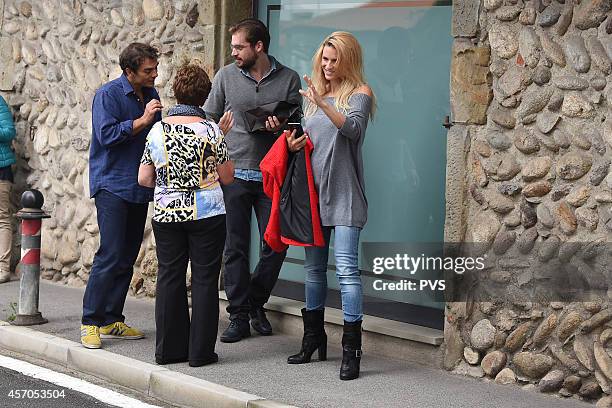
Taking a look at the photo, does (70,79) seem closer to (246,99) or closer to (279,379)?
(246,99)

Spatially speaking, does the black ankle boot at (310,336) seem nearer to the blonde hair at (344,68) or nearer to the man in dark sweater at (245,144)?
the man in dark sweater at (245,144)

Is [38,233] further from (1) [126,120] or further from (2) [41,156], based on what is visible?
(2) [41,156]

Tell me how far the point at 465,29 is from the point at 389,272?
80.0 inches

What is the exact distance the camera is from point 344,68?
23.5 ft

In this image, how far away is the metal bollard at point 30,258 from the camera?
8.63 metres

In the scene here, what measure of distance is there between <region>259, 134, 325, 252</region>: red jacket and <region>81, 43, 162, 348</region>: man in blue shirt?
95 cm

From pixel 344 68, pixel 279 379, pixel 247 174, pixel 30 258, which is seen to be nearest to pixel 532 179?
pixel 344 68

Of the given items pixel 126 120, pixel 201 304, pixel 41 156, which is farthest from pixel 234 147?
pixel 41 156

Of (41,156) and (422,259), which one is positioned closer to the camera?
(422,259)

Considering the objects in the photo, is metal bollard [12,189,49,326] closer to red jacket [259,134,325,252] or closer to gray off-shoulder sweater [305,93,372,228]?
red jacket [259,134,325,252]

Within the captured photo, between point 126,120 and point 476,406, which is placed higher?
point 126,120

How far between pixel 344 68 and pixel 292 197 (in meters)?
0.86

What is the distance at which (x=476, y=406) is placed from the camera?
21.9 ft

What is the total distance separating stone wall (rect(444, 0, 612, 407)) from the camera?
6.74 meters
